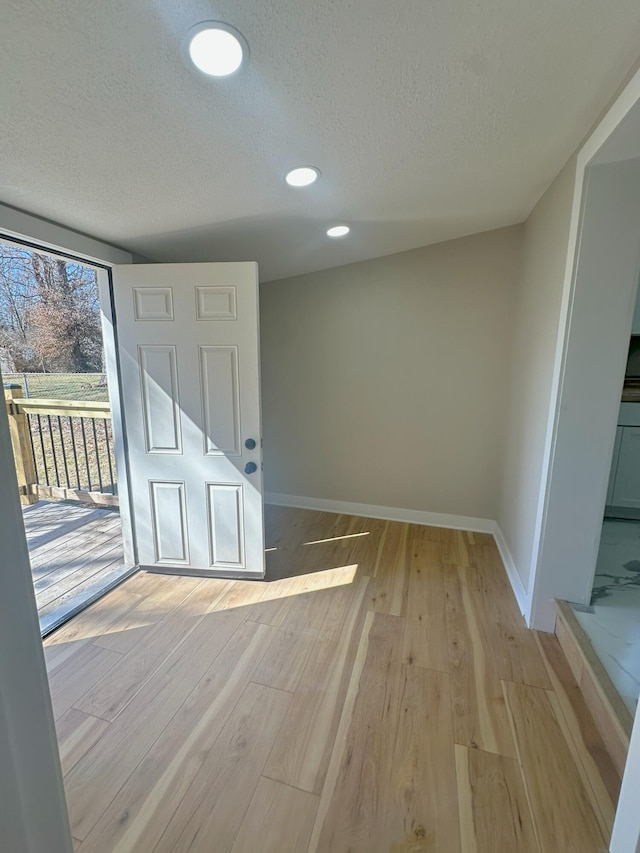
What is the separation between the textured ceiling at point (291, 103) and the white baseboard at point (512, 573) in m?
2.29

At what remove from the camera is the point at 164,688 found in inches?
66.9

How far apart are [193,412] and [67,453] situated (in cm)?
206

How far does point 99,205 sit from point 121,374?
0.97 m

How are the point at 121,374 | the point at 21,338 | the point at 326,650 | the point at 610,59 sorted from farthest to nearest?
1. the point at 21,338
2. the point at 121,374
3. the point at 326,650
4. the point at 610,59

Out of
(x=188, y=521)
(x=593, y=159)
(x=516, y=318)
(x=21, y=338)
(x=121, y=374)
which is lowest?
(x=188, y=521)

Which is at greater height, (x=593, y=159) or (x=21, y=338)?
(x=593, y=159)

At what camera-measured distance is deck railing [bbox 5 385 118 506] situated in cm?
346

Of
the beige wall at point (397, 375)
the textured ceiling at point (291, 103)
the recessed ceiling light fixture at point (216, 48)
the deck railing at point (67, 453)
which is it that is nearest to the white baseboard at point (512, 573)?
the beige wall at point (397, 375)

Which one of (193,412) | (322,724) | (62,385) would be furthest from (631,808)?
(62,385)

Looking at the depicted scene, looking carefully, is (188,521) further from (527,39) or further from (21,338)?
(527,39)

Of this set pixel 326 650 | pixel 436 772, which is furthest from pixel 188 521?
pixel 436 772

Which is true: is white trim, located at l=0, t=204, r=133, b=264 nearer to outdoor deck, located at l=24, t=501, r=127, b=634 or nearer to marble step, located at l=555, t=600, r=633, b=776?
outdoor deck, located at l=24, t=501, r=127, b=634

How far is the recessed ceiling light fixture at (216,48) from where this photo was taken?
3.03 feet

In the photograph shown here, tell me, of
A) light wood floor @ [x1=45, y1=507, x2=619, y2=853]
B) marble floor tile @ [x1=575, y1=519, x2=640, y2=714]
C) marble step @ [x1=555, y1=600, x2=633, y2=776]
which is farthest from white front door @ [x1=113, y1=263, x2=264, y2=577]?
marble floor tile @ [x1=575, y1=519, x2=640, y2=714]
